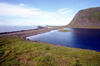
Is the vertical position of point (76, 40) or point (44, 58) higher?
point (44, 58)

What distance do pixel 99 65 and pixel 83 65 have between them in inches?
160

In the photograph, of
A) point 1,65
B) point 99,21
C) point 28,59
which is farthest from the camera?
point 99,21

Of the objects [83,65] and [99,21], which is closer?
[83,65]

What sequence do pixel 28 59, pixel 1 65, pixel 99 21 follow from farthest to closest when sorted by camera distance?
pixel 99 21 < pixel 28 59 < pixel 1 65

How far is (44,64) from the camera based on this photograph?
13.6 metres

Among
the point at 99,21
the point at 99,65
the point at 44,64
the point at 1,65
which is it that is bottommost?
the point at 99,65

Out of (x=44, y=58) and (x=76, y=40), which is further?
(x=76, y=40)

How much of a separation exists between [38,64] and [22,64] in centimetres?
433

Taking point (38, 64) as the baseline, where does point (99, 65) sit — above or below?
below

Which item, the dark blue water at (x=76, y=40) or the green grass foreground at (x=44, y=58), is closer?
the green grass foreground at (x=44, y=58)

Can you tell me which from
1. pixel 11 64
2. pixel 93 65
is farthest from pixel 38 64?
pixel 93 65

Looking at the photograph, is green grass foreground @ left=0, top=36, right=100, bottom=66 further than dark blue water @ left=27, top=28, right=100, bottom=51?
No

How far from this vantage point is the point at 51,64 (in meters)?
14.0

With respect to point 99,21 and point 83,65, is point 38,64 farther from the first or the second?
point 99,21
